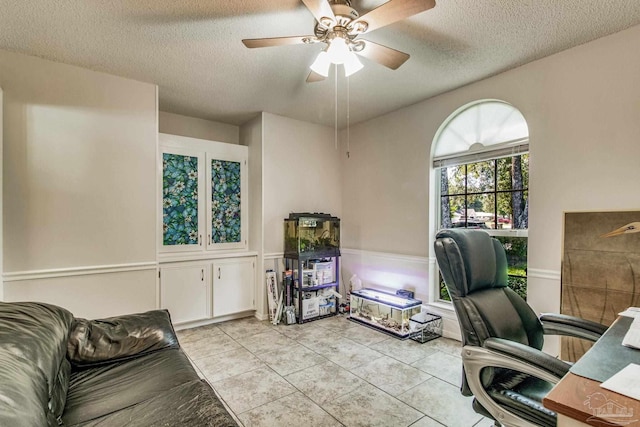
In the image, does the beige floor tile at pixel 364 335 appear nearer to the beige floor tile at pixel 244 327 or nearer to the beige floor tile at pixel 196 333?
the beige floor tile at pixel 244 327

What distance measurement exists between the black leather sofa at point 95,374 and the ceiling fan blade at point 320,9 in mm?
1942

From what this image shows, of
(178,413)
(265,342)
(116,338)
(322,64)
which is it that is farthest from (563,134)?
(116,338)

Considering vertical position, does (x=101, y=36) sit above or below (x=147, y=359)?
above

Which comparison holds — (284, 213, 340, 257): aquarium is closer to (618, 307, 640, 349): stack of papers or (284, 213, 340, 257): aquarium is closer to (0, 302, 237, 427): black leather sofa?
(0, 302, 237, 427): black leather sofa

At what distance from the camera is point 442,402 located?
7.06 ft

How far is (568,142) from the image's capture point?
8.17 feet

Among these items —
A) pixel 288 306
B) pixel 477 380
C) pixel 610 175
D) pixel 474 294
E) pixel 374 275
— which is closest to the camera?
pixel 477 380

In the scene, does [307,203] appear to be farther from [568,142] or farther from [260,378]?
[568,142]

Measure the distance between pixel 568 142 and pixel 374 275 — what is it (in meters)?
2.53

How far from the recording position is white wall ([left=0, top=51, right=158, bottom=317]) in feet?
8.28

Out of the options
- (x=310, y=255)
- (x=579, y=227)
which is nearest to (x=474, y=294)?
(x=579, y=227)

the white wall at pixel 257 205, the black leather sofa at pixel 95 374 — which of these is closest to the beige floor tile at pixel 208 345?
the white wall at pixel 257 205

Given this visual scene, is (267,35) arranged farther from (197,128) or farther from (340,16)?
(197,128)

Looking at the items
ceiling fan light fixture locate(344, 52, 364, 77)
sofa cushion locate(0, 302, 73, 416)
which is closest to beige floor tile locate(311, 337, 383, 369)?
sofa cushion locate(0, 302, 73, 416)
